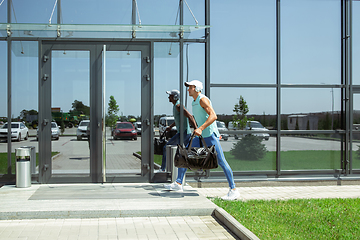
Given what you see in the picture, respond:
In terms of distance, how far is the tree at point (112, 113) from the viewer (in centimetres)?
765

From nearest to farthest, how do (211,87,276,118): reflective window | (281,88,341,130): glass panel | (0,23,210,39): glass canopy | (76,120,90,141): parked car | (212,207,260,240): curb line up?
1. (212,207,260,240): curb
2. (0,23,210,39): glass canopy
3. (76,120,90,141): parked car
4. (211,87,276,118): reflective window
5. (281,88,341,130): glass panel

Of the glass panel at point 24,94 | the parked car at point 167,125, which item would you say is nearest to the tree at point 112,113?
the parked car at point 167,125

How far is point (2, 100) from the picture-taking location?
7.50 m

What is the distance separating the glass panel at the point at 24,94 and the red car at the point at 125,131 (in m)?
1.60

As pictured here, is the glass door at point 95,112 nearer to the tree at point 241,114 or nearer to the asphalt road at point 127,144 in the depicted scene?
the asphalt road at point 127,144

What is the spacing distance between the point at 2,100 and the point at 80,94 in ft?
4.99

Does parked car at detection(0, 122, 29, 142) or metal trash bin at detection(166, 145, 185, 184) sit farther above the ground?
parked car at detection(0, 122, 29, 142)

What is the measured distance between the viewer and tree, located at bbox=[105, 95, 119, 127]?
7.65 meters

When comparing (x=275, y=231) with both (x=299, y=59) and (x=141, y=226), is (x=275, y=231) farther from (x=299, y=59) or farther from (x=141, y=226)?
(x=299, y=59)

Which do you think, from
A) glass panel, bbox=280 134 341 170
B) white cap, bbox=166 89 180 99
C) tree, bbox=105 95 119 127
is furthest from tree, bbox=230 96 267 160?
tree, bbox=105 95 119 127

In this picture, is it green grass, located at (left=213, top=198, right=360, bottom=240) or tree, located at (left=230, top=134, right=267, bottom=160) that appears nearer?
green grass, located at (left=213, top=198, right=360, bottom=240)

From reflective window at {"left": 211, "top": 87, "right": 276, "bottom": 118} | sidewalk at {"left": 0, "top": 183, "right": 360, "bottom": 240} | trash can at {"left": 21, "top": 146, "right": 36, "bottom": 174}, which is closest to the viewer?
sidewalk at {"left": 0, "top": 183, "right": 360, "bottom": 240}

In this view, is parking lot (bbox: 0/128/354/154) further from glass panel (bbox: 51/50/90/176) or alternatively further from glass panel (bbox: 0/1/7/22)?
glass panel (bbox: 0/1/7/22)

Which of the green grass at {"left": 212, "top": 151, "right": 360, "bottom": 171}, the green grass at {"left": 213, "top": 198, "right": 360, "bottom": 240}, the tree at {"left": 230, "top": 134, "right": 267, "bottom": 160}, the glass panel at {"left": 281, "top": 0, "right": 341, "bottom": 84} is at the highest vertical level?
the glass panel at {"left": 281, "top": 0, "right": 341, "bottom": 84}
